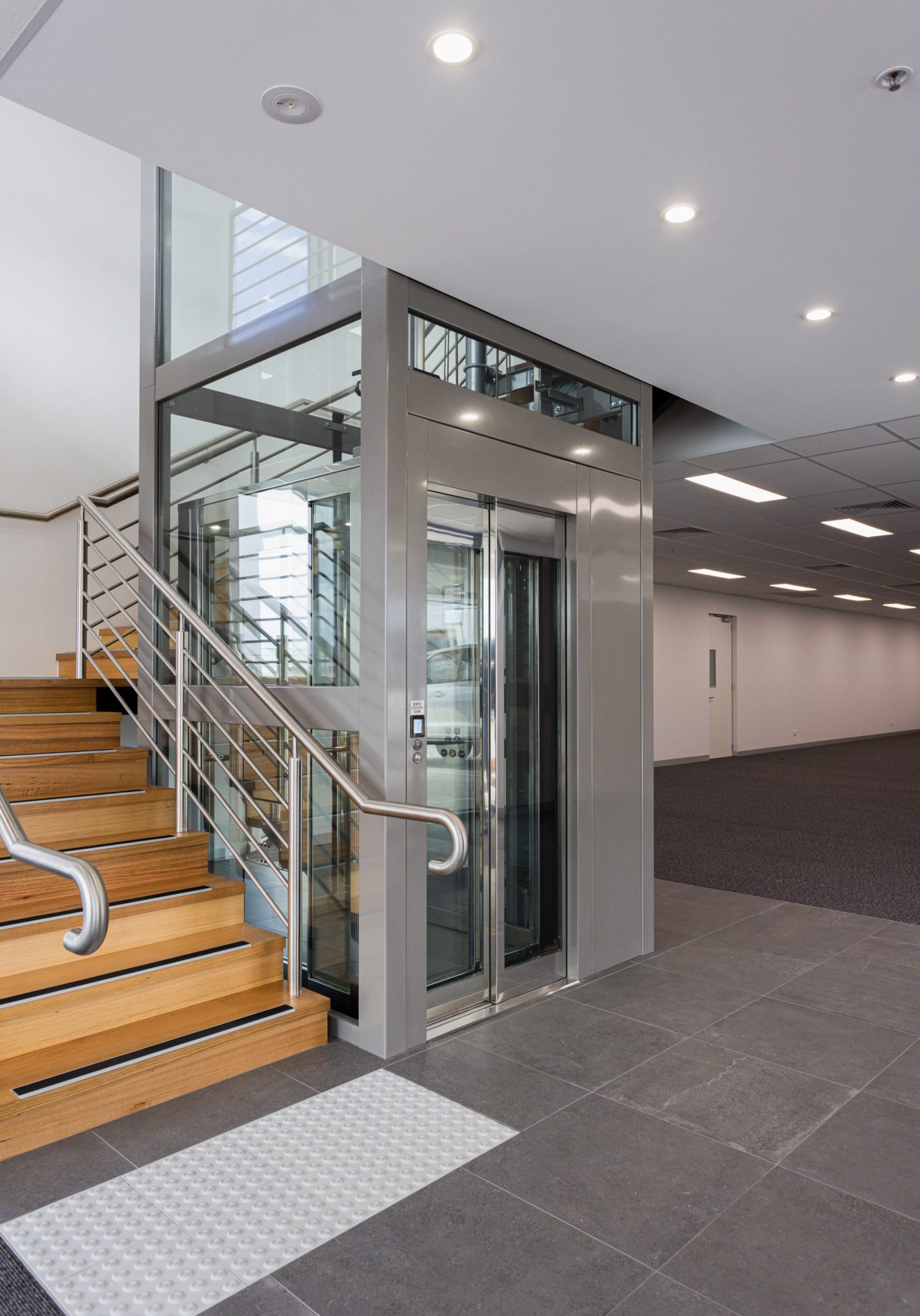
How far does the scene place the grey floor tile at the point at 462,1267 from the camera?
1918 millimetres

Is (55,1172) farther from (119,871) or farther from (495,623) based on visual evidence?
(495,623)

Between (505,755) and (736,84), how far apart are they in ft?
8.37

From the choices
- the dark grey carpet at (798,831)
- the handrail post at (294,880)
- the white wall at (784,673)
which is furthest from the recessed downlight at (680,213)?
the white wall at (784,673)

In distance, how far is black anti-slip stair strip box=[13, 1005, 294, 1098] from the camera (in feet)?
8.49

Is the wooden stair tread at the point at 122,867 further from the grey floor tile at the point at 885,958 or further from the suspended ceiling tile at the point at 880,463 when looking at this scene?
the suspended ceiling tile at the point at 880,463

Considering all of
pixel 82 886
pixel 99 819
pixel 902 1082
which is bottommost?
pixel 902 1082

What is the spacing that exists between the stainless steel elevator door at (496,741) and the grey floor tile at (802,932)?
4.16ft

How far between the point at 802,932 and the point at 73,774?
3860 mm

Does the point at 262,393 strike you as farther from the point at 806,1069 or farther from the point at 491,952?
the point at 806,1069

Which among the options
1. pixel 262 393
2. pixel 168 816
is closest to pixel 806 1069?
pixel 168 816

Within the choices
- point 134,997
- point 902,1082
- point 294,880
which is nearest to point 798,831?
point 902,1082

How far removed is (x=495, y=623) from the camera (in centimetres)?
383

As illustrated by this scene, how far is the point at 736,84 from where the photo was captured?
7.07 ft

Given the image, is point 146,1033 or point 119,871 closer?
point 146,1033
